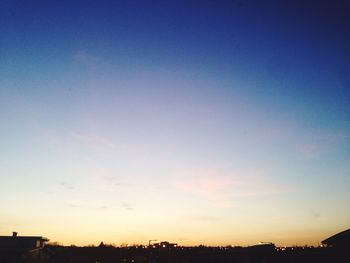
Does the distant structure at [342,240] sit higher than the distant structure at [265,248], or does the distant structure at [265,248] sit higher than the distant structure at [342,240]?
the distant structure at [342,240]

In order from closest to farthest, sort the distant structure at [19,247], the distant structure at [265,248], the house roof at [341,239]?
1. the house roof at [341,239]
2. the distant structure at [19,247]
3. the distant structure at [265,248]

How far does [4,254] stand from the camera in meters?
45.6

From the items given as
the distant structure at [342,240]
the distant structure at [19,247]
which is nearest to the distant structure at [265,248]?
the distant structure at [19,247]

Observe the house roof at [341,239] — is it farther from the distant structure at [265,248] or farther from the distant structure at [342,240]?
the distant structure at [265,248]

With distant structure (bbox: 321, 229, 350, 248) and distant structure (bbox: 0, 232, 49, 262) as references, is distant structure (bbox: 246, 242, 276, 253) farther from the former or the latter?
distant structure (bbox: 321, 229, 350, 248)

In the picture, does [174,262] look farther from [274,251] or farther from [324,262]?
[324,262]

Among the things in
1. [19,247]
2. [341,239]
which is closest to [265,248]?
[19,247]

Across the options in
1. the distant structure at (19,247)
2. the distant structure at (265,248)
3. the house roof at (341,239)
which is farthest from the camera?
the distant structure at (265,248)

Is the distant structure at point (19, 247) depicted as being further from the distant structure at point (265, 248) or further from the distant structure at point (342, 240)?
the distant structure at point (265, 248)

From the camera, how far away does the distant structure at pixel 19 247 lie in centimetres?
4595

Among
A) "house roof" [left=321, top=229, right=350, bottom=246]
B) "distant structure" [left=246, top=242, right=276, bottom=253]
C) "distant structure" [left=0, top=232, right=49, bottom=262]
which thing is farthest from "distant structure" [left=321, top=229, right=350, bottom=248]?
"distant structure" [left=246, top=242, right=276, bottom=253]

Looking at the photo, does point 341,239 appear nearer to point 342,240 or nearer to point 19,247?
point 342,240

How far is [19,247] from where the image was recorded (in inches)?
1917

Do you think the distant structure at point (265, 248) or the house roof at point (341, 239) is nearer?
the house roof at point (341, 239)
